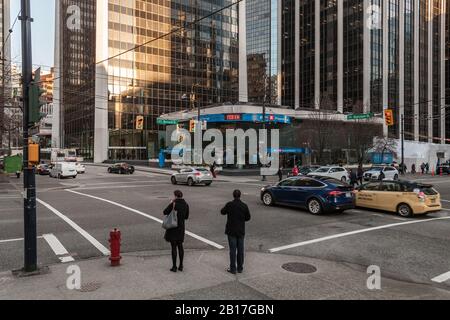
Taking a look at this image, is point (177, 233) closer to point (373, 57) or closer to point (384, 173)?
point (384, 173)

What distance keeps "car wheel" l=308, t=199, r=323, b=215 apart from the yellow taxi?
2787 mm

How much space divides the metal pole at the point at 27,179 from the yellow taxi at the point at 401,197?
42.1 feet

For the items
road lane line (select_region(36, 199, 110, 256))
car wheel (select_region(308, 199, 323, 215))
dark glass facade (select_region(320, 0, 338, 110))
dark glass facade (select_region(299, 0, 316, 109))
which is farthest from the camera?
dark glass facade (select_region(299, 0, 316, 109))

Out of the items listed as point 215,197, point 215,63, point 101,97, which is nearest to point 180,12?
point 215,63

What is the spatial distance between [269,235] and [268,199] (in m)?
5.66

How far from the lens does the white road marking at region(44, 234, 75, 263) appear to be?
7965 mm

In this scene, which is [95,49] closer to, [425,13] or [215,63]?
[215,63]

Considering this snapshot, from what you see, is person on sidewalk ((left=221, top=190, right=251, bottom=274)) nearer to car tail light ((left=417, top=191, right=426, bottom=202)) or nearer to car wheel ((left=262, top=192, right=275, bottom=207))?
car wheel ((left=262, top=192, right=275, bottom=207))

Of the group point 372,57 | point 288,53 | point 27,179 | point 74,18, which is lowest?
point 27,179

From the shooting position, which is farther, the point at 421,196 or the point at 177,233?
the point at 421,196

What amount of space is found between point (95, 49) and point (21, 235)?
227 feet

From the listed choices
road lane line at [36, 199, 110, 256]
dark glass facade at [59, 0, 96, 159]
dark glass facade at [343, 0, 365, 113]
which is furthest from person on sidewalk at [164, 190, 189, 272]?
dark glass facade at [343, 0, 365, 113]

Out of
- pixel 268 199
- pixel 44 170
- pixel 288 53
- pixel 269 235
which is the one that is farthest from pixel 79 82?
pixel 269 235

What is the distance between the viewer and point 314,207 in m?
13.9
